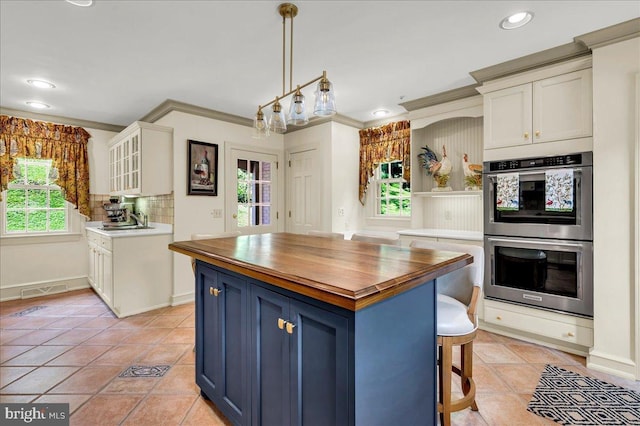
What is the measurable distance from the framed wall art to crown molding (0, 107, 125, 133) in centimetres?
187

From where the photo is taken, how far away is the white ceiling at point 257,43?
200cm

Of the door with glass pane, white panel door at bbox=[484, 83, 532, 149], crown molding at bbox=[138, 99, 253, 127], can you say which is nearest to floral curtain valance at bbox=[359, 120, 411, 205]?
white panel door at bbox=[484, 83, 532, 149]

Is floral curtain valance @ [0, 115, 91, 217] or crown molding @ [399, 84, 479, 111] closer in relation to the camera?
crown molding @ [399, 84, 479, 111]

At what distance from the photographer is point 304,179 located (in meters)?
4.64

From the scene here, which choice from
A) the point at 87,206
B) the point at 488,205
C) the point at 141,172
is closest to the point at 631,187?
the point at 488,205

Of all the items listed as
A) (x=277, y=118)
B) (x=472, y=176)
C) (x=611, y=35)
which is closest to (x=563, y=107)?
(x=611, y=35)

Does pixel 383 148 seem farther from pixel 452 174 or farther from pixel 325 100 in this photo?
pixel 325 100

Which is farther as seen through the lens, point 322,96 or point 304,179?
point 304,179

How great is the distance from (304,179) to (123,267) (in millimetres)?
2577

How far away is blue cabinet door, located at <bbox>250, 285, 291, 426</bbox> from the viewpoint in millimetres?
1232

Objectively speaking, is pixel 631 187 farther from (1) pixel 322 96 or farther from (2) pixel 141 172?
(2) pixel 141 172

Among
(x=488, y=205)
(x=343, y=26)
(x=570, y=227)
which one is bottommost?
(x=570, y=227)

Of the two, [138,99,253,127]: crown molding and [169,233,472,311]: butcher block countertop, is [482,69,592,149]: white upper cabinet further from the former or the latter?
[138,99,253,127]: crown molding

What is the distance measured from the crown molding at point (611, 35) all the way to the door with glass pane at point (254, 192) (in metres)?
3.76
